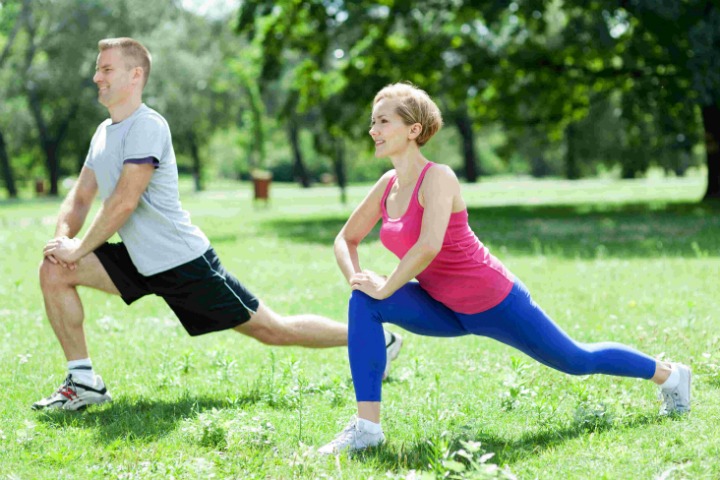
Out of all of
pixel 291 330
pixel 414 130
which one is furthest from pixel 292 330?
pixel 414 130

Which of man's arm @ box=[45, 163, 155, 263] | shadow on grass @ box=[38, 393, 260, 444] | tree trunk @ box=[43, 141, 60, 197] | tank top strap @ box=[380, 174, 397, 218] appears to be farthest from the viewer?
tree trunk @ box=[43, 141, 60, 197]

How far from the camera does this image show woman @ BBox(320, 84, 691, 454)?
419cm

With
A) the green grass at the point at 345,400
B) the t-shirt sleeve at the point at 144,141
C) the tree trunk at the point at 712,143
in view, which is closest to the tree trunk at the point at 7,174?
the tree trunk at the point at 712,143

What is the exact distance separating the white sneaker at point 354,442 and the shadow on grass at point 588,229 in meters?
8.32

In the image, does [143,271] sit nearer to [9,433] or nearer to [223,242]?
[9,433]

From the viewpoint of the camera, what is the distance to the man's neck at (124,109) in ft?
16.4

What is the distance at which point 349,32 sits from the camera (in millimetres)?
24812

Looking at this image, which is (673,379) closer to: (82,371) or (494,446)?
(494,446)

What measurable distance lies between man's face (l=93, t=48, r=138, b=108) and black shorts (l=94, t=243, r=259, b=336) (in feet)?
2.77

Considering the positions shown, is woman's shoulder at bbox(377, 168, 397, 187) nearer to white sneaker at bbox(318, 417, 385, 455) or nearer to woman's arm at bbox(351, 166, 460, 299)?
woman's arm at bbox(351, 166, 460, 299)

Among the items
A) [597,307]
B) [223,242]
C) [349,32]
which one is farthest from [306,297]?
[349,32]

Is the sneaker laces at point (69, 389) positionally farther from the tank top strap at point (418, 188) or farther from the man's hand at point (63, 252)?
the tank top strap at point (418, 188)

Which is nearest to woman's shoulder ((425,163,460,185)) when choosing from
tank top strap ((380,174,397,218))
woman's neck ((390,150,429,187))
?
woman's neck ((390,150,429,187))

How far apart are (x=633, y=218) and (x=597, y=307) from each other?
41.7 ft
